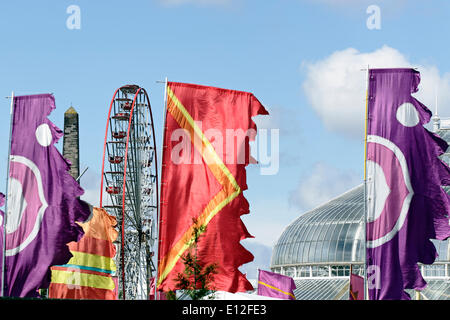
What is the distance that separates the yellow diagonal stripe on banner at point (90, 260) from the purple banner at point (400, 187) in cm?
1859

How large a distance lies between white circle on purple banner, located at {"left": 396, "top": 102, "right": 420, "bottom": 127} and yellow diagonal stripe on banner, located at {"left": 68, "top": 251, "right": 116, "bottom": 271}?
20558 millimetres

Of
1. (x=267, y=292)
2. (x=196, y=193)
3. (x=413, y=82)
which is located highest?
(x=413, y=82)

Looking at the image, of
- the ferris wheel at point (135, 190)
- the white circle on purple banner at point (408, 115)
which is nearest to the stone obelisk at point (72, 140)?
the ferris wheel at point (135, 190)

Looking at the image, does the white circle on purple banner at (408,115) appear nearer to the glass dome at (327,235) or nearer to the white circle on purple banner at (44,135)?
the white circle on purple banner at (44,135)

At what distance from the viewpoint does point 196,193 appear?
41156mm

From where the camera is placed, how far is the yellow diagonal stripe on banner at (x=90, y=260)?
2078 inches

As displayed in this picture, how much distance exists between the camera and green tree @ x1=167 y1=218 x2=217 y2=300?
38375mm

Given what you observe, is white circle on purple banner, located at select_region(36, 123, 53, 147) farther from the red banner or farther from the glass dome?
the glass dome

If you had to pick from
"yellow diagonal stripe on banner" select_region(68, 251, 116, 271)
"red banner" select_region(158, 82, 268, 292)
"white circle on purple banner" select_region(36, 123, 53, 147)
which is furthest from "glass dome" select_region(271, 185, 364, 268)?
"white circle on purple banner" select_region(36, 123, 53, 147)

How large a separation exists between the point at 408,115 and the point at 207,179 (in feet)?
28.8

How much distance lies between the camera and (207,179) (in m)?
41.2
